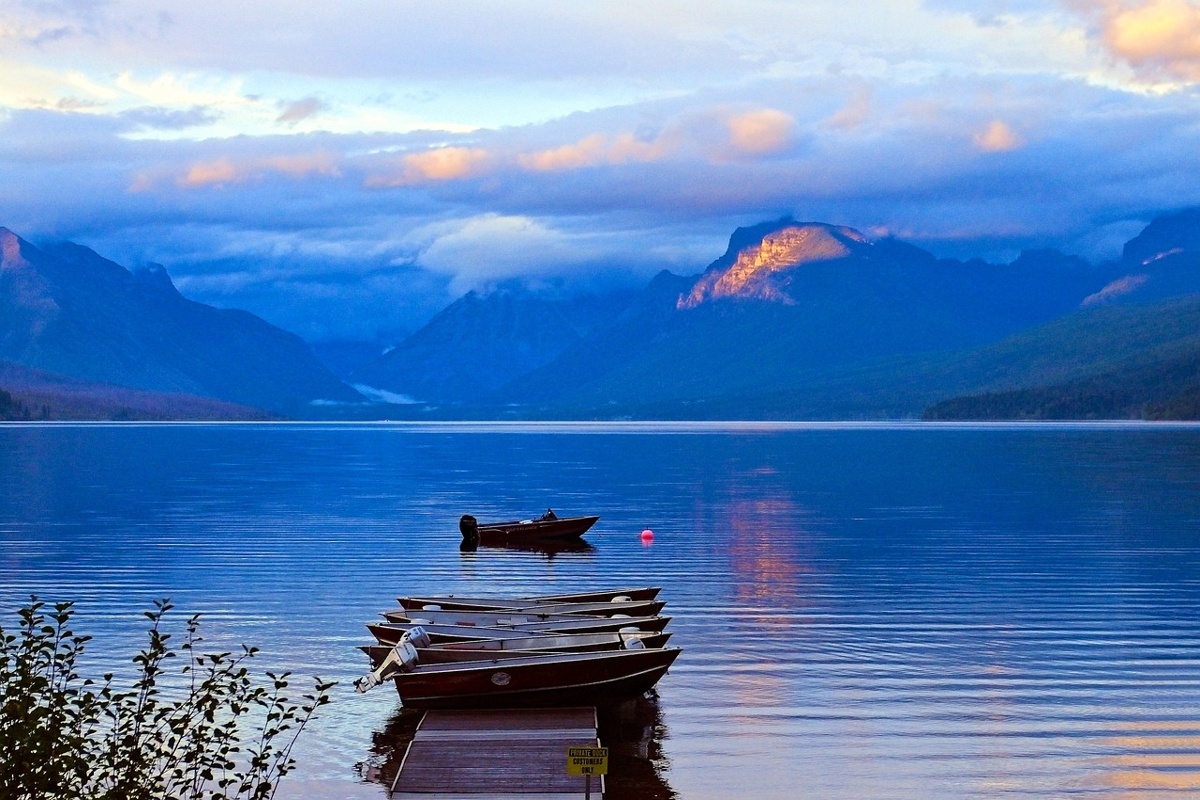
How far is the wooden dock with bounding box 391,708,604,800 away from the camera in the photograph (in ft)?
79.2

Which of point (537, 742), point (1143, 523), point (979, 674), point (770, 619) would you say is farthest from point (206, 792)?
point (1143, 523)

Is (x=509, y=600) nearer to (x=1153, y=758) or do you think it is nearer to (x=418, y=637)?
(x=418, y=637)

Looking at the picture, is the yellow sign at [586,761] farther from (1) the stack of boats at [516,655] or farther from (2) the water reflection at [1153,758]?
(2) the water reflection at [1153,758]

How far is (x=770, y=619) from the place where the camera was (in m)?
44.0

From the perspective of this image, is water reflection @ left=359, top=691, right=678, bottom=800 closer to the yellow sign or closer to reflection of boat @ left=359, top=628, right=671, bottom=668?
reflection of boat @ left=359, top=628, right=671, bottom=668

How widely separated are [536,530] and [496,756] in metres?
46.6

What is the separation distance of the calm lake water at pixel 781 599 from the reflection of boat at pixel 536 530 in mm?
1786

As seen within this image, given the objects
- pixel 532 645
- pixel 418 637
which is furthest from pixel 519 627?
pixel 418 637

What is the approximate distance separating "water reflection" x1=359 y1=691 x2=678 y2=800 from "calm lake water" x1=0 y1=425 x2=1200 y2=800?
0.29 ft

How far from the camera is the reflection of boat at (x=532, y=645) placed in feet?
104

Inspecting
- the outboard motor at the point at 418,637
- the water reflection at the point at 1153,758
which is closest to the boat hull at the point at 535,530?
the outboard motor at the point at 418,637

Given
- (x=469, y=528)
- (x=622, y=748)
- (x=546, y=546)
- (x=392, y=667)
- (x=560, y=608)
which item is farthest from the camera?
(x=546, y=546)

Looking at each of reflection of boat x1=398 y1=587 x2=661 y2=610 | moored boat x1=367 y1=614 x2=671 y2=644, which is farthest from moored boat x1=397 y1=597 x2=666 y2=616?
moored boat x1=367 y1=614 x2=671 y2=644

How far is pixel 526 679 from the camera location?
29312 millimetres
